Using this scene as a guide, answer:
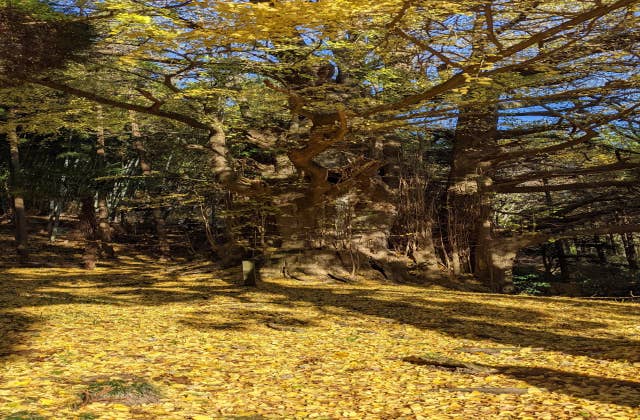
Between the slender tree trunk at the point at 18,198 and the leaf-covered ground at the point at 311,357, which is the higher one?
the slender tree trunk at the point at 18,198

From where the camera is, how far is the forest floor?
403 centimetres

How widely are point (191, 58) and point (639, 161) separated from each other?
11.7 metres

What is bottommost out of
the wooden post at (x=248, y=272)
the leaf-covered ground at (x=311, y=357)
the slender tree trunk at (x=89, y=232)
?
the leaf-covered ground at (x=311, y=357)

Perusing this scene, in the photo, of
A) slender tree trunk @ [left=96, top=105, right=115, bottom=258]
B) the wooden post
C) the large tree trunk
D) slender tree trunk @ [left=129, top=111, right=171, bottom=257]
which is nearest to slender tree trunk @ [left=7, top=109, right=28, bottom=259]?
slender tree trunk @ [left=96, top=105, right=115, bottom=258]

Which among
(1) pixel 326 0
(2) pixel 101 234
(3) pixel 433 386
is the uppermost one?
(1) pixel 326 0

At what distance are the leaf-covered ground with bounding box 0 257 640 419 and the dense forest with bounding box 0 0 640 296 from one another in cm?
351

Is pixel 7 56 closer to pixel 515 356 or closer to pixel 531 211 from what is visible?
pixel 515 356

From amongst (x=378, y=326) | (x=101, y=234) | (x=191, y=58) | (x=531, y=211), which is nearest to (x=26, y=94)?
(x=191, y=58)

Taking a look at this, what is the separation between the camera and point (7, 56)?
9211mm

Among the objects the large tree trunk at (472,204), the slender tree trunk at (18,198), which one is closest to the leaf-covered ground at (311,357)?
the large tree trunk at (472,204)

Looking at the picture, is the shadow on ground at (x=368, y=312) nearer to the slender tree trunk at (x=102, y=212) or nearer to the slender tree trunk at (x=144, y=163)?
the slender tree trunk at (x=102, y=212)

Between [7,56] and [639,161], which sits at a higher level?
[7,56]

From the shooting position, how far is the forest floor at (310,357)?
4.03 meters

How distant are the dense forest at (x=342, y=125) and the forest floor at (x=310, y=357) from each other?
3.48 metres
